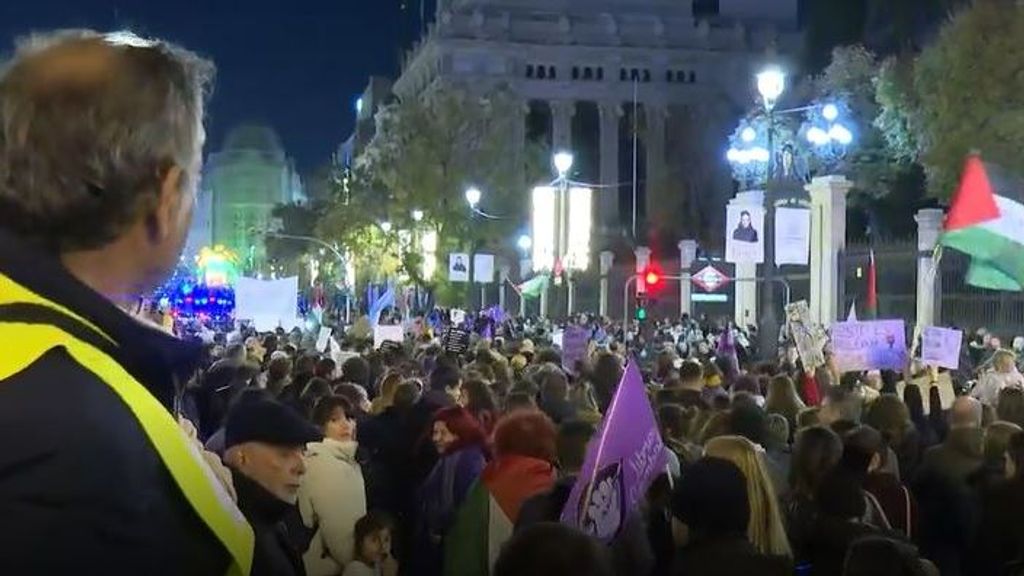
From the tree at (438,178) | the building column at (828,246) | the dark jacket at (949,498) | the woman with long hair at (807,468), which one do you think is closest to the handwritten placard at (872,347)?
the dark jacket at (949,498)

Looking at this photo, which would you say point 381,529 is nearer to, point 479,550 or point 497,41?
point 479,550

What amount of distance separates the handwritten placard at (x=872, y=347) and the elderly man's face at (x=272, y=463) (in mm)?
9790

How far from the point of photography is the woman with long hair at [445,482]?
725 centimetres

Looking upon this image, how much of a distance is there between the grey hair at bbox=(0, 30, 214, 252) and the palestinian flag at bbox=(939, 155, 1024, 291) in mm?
12153

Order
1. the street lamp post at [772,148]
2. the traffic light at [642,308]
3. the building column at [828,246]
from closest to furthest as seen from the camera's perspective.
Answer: the street lamp post at [772,148], the traffic light at [642,308], the building column at [828,246]

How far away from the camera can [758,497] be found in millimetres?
5555

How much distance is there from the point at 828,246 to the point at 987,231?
19.3 meters

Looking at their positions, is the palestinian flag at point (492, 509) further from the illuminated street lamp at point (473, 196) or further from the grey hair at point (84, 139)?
the illuminated street lamp at point (473, 196)

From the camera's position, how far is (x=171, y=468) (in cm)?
153

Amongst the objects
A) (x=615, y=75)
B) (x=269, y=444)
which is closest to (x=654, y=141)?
(x=615, y=75)

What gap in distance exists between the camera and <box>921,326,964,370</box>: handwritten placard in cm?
1363

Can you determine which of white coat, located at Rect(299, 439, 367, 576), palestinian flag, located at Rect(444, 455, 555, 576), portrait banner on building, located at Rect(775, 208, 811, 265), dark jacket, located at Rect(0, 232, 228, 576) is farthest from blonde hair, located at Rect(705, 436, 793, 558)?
portrait banner on building, located at Rect(775, 208, 811, 265)

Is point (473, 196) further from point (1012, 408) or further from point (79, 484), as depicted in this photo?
point (79, 484)

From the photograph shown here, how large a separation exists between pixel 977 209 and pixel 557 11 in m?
71.0
